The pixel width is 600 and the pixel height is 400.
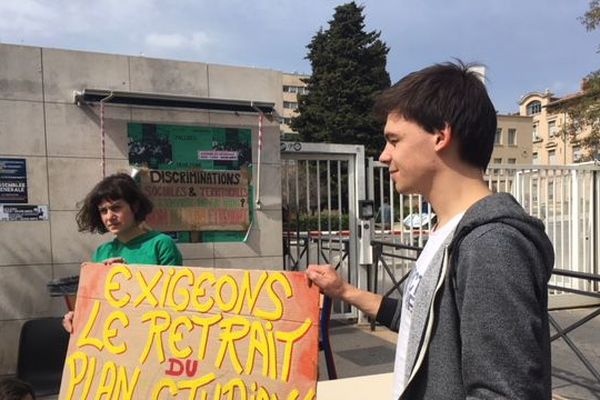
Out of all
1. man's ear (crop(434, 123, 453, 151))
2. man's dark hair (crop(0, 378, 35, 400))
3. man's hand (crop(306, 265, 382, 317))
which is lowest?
man's dark hair (crop(0, 378, 35, 400))

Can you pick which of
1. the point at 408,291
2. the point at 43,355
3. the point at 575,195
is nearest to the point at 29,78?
the point at 43,355

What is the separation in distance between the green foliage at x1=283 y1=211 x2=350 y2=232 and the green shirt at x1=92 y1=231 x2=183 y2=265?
3.52 meters

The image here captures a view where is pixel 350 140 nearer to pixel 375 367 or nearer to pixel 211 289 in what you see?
pixel 375 367

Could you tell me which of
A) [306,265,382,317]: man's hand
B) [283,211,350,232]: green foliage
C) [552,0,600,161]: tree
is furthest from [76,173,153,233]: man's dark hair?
[552,0,600,161]: tree

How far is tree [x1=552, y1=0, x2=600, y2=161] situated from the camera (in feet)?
40.5

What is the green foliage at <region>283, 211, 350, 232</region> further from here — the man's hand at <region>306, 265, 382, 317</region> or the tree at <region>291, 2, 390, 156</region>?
the tree at <region>291, 2, 390, 156</region>

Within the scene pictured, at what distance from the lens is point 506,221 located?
1039mm

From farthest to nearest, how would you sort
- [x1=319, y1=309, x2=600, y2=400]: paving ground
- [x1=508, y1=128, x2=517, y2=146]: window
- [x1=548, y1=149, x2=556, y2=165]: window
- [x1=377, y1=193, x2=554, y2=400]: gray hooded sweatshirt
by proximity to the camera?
[x1=548, y1=149, x2=556, y2=165]: window, [x1=508, y1=128, x2=517, y2=146]: window, [x1=319, y1=309, x2=600, y2=400]: paving ground, [x1=377, y1=193, x2=554, y2=400]: gray hooded sweatshirt

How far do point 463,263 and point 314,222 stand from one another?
Result: 594 cm

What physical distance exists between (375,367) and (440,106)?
4337mm

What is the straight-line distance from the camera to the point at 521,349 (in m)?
0.97

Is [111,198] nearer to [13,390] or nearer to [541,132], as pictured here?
[13,390]

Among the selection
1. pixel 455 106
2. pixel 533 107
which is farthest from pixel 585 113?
pixel 533 107

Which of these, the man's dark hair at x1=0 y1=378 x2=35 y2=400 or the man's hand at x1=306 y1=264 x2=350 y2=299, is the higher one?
the man's hand at x1=306 y1=264 x2=350 y2=299
